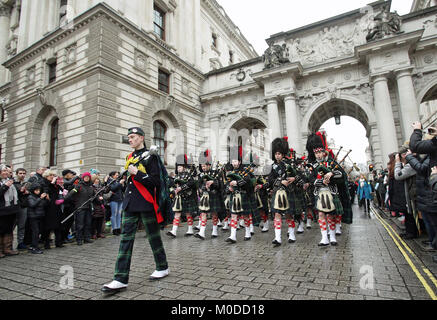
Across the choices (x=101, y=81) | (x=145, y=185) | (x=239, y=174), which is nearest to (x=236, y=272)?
(x=145, y=185)

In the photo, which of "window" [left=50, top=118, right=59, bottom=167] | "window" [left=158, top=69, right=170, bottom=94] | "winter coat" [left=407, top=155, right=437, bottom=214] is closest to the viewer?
"winter coat" [left=407, top=155, right=437, bottom=214]

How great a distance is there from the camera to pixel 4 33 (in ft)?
82.0

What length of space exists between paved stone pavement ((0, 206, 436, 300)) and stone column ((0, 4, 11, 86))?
90.9 feet

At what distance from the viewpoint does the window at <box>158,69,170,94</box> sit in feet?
60.8

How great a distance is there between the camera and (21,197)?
6410 mm

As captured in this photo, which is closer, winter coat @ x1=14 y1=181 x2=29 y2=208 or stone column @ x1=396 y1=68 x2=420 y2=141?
winter coat @ x1=14 y1=181 x2=29 y2=208

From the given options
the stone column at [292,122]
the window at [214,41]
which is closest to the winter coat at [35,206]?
the stone column at [292,122]

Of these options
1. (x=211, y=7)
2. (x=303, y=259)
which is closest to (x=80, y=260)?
(x=303, y=259)

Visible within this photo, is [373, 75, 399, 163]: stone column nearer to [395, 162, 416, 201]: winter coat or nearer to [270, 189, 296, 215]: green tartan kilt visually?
[395, 162, 416, 201]: winter coat

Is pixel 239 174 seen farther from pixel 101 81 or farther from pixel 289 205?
pixel 101 81

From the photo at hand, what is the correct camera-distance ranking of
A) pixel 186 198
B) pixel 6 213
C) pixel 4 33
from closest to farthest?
pixel 6 213 → pixel 186 198 → pixel 4 33

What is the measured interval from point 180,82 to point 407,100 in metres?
15.5

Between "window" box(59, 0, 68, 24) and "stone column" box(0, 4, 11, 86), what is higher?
"stone column" box(0, 4, 11, 86)

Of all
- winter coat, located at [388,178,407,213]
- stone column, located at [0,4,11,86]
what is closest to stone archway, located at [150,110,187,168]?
winter coat, located at [388,178,407,213]
